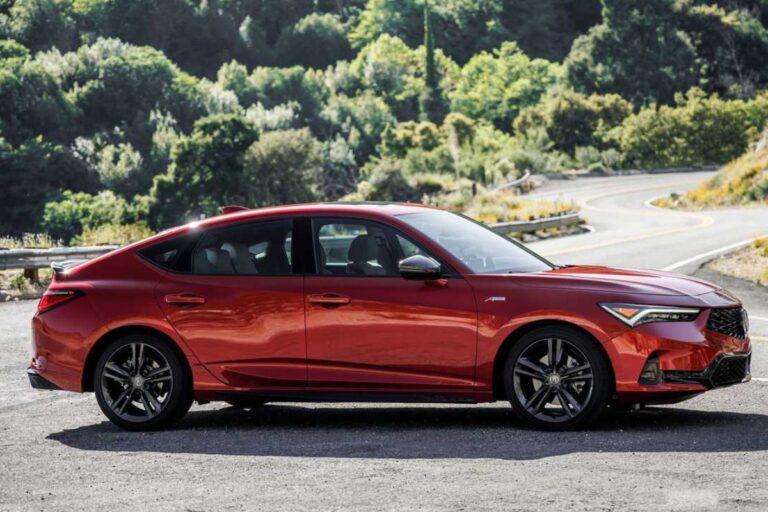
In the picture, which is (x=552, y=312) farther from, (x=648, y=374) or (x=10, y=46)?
(x=10, y=46)

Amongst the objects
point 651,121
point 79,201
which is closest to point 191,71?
point 79,201

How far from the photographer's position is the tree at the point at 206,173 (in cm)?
9300

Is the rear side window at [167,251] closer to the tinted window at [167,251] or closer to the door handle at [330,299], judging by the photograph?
the tinted window at [167,251]

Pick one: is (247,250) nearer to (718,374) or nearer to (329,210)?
(329,210)

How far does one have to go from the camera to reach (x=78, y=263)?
1032cm

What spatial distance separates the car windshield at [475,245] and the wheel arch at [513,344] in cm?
45

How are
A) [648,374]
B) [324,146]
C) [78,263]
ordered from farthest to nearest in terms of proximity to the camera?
[324,146], [78,263], [648,374]

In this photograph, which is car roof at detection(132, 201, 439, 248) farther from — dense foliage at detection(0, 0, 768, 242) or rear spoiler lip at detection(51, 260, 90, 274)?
dense foliage at detection(0, 0, 768, 242)

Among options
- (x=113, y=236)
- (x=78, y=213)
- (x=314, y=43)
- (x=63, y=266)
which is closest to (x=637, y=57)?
(x=78, y=213)

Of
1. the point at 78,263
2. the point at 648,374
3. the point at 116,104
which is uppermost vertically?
the point at 116,104

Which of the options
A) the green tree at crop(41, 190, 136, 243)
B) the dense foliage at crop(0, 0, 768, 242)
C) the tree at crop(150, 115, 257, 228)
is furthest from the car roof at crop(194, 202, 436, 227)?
the green tree at crop(41, 190, 136, 243)

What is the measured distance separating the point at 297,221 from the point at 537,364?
1870mm

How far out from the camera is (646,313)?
346 inches

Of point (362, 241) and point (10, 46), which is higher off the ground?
point (10, 46)
